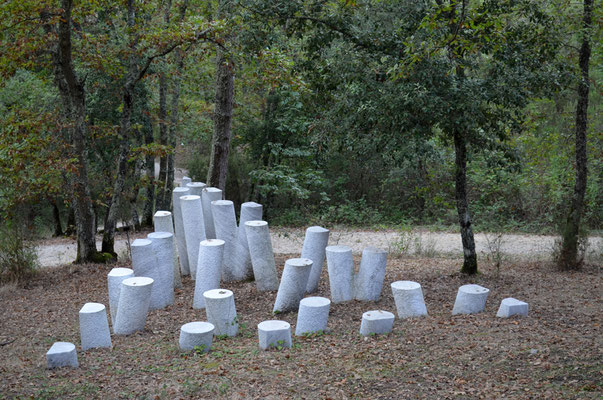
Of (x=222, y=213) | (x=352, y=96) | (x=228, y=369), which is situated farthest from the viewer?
(x=222, y=213)

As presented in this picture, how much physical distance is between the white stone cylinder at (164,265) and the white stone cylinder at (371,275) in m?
2.67

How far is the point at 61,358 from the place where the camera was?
17.8 ft

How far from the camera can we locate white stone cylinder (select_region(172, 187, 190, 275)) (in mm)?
9148

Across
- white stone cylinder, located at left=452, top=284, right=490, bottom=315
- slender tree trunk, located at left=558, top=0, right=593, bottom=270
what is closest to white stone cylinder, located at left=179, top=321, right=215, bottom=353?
white stone cylinder, located at left=452, top=284, right=490, bottom=315

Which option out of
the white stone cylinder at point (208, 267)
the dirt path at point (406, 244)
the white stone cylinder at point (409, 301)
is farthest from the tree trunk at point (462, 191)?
the white stone cylinder at point (208, 267)

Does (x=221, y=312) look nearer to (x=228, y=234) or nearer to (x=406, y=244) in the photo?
(x=228, y=234)

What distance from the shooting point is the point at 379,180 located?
19.7 m

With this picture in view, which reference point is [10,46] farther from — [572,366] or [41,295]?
[572,366]

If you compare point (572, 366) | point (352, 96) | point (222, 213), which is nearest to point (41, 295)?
point (222, 213)

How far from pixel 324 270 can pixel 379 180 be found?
1010 centimetres

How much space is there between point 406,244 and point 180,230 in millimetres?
5750

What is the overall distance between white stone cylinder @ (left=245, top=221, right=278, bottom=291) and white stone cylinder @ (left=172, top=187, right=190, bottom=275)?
1.62m

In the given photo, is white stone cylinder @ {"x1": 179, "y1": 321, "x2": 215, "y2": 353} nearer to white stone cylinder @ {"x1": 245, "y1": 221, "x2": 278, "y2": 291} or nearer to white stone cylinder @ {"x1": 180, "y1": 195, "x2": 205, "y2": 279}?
white stone cylinder @ {"x1": 245, "y1": 221, "x2": 278, "y2": 291}

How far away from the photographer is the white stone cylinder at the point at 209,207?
9.15m
